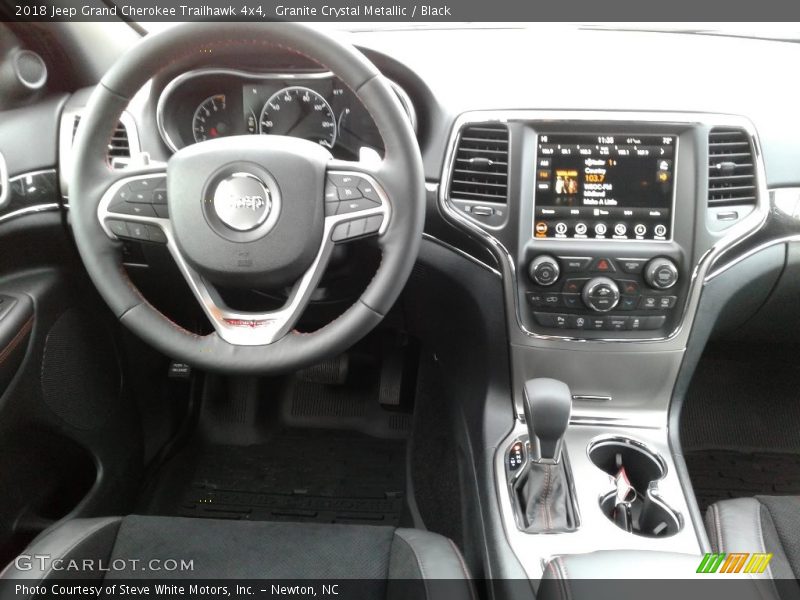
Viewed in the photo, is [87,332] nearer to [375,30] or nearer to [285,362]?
[285,362]

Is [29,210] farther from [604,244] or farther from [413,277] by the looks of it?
[604,244]

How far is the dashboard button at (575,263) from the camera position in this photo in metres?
1.41

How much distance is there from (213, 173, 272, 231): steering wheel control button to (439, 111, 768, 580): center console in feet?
1.43

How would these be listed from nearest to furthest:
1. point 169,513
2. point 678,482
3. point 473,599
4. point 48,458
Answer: point 473,599 < point 678,482 < point 48,458 < point 169,513

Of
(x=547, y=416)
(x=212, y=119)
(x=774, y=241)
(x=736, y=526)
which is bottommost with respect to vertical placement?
(x=736, y=526)

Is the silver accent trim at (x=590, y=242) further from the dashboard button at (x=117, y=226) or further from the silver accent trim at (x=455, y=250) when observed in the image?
the dashboard button at (x=117, y=226)

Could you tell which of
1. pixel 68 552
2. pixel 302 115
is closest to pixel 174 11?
pixel 302 115

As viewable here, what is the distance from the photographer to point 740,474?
1.95 metres

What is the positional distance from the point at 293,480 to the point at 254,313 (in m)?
0.92

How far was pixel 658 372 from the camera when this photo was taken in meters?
1.49

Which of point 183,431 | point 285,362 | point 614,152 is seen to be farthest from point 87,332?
point 614,152

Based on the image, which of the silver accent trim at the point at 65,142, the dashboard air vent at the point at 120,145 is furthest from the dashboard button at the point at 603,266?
the silver accent trim at the point at 65,142

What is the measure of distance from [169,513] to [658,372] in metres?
1.32

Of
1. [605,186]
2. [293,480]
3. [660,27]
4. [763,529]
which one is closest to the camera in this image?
[763,529]
